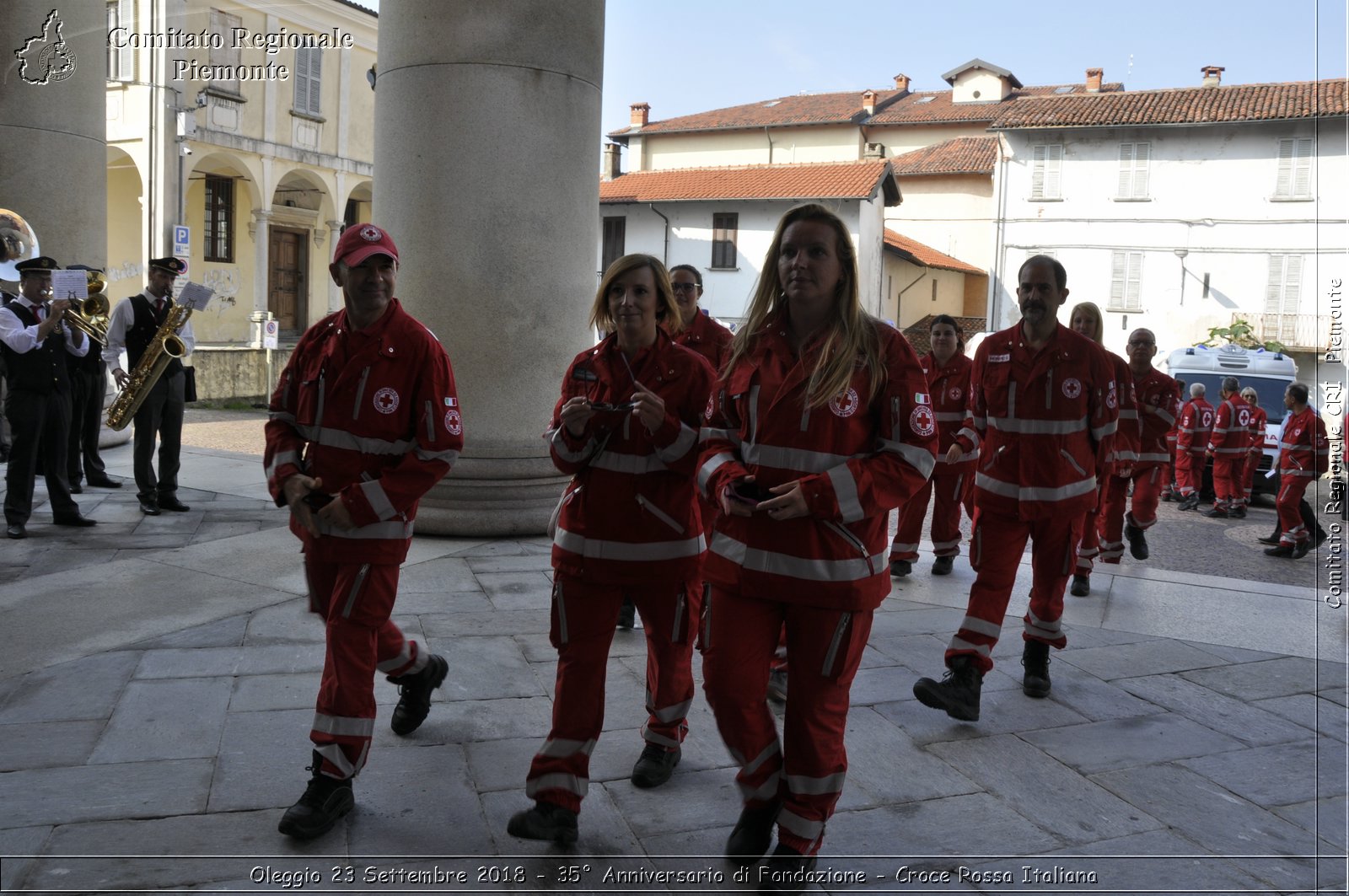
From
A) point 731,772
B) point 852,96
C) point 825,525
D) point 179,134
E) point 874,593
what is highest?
point 852,96

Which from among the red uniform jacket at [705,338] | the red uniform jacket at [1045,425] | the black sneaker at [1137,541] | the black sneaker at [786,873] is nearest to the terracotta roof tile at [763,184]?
the black sneaker at [1137,541]

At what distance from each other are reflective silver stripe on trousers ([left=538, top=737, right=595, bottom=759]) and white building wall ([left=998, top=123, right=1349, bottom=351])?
3424 cm

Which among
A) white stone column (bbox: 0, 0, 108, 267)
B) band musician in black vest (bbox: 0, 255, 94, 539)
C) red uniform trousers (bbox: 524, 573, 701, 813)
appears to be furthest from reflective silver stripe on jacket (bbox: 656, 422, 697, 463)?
white stone column (bbox: 0, 0, 108, 267)

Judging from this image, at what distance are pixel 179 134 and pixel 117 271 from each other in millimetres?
4930

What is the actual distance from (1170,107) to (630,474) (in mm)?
35489

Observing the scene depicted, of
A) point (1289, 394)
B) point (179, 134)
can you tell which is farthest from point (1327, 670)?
point (179, 134)

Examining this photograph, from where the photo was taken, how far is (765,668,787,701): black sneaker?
193 inches

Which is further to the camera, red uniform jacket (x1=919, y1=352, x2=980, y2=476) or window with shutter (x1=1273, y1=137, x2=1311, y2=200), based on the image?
window with shutter (x1=1273, y1=137, x2=1311, y2=200)

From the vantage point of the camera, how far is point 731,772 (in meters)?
4.10

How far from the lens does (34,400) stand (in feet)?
26.6

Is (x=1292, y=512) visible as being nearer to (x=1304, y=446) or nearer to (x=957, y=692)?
(x=1304, y=446)

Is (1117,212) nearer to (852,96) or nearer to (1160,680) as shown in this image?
(852,96)

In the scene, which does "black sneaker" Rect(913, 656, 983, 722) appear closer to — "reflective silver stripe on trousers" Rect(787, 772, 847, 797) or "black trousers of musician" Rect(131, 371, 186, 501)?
"reflective silver stripe on trousers" Rect(787, 772, 847, 797)

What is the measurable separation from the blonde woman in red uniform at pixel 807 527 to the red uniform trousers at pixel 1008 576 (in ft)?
5.71
